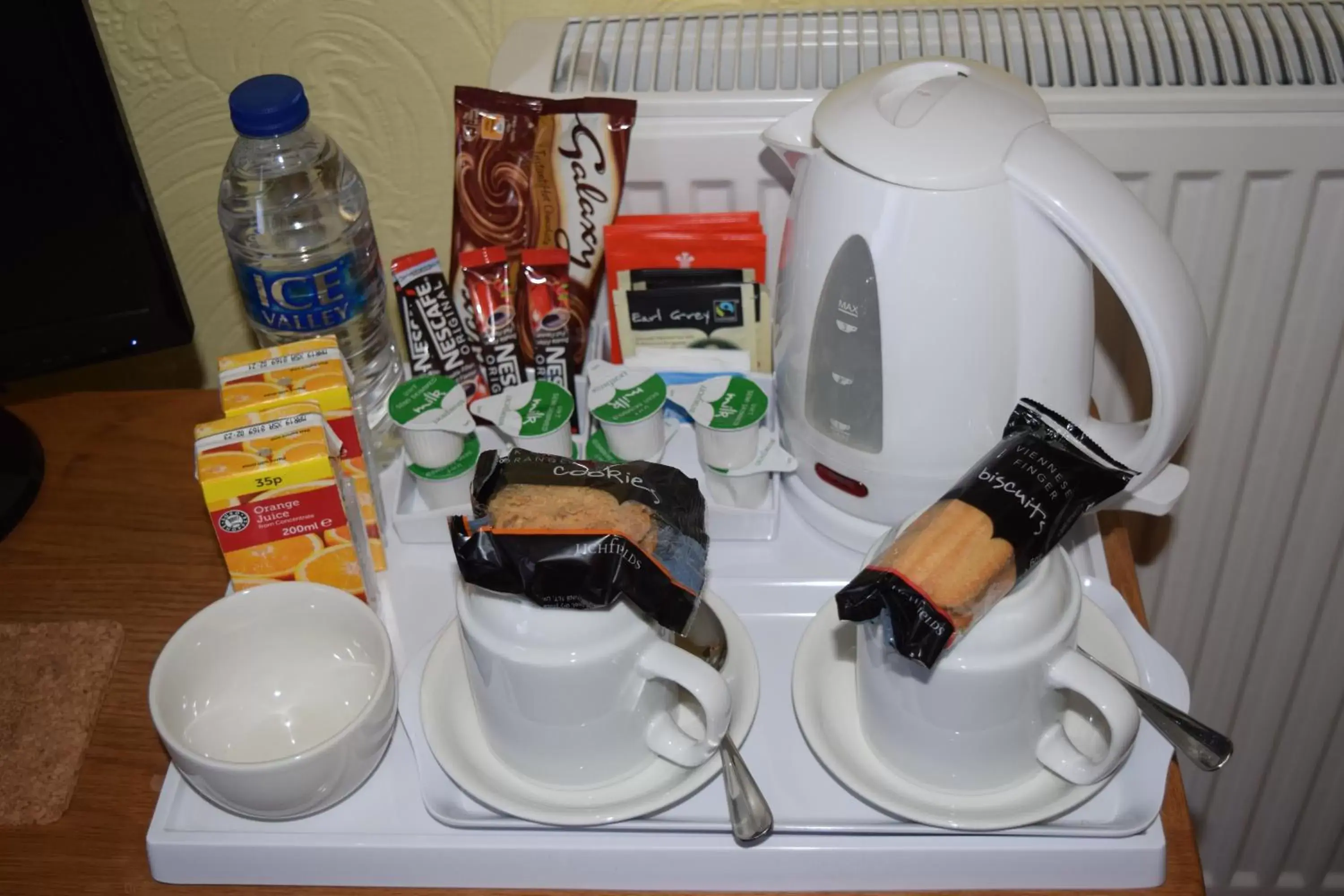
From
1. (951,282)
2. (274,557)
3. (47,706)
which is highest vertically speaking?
(951,282)

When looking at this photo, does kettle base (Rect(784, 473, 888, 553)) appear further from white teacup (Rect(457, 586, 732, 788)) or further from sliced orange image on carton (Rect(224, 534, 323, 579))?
sliced orange image on carton (Rect(224, 534, 323, 579))

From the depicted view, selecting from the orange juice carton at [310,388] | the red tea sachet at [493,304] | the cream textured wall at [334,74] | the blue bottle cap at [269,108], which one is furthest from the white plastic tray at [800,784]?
the cream textured wall at [334,74]

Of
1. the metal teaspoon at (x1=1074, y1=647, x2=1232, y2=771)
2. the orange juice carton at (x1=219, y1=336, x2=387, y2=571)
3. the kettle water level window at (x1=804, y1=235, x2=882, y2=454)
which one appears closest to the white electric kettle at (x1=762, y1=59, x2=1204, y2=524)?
the kettle water level window at (x1=804, y1=235, x2=882, y2=454)

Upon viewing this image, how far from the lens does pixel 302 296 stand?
2.60 ft

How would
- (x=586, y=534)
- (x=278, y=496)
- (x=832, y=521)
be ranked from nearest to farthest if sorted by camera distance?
1. (x=586, y=534)
2. (x=278, y=496)
3. (x=832, y=521)

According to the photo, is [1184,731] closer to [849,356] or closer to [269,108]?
Answer: [849,356]

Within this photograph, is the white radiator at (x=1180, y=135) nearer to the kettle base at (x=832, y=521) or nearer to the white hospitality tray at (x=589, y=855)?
the kettle base at (x=832, y=521)

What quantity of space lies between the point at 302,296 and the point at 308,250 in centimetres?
8

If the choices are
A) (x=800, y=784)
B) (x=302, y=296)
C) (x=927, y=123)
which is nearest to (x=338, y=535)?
(x=302, y=296)

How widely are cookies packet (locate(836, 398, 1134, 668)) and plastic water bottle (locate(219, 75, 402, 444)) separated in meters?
0.41

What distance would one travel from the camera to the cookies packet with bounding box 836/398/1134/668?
564 millimetres

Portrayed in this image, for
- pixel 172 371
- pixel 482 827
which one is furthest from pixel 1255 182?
pixel 172 371

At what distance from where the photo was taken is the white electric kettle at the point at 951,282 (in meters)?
0.64

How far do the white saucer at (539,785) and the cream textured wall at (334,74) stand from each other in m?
0.46
